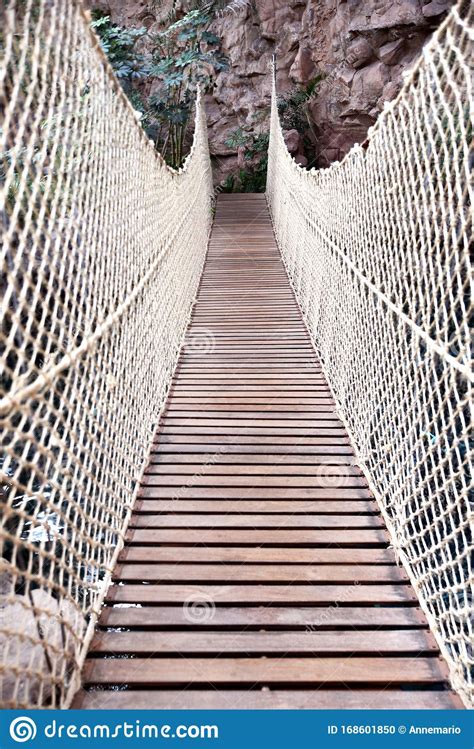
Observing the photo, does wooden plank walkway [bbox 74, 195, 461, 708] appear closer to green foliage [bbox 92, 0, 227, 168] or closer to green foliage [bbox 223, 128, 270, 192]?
green foliage [bbox 92, 0, 227, 168]

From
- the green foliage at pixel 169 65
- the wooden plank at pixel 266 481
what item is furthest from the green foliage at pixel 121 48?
the wooden plank at pixel 266 481

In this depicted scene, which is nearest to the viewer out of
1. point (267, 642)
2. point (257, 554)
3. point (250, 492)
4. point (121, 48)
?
point (267, 642)

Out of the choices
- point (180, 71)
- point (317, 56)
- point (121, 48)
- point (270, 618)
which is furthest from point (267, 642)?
point (317, 56)

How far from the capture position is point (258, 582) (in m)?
1.22

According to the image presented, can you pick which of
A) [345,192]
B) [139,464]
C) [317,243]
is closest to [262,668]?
[139,464]

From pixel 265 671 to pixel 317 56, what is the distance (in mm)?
7726

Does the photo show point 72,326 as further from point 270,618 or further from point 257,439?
point 257,439

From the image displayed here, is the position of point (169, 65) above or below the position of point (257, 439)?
above

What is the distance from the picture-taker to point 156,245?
2.09 metres

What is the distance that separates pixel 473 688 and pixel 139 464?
3.48 ft

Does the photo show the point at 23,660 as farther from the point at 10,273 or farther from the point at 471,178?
the point at 471,178

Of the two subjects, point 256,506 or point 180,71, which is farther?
point 180,71

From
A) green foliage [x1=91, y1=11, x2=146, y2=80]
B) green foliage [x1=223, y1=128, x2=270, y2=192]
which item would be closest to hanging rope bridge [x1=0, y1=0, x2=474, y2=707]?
green foliage [x1=91, y1=11, x2=146, y2=80]

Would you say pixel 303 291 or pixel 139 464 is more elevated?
pixel 303 291
